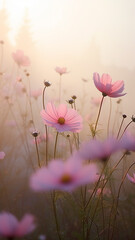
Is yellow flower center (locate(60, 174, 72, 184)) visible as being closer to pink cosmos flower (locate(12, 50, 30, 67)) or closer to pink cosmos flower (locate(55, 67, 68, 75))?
pink cosmos flower (locate(55, 67, 68, 75))

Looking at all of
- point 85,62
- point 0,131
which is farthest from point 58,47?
point 0,131

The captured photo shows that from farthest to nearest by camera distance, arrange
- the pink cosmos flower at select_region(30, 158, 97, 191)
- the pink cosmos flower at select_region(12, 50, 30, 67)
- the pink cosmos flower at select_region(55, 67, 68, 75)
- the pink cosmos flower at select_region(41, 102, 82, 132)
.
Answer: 1. the pink cosmos flower at select_region(12, 50, 30, 67)
2. the pink cosmos flower at select_region(55, 67, 68, 75)
3. the pink cosmos flower at select_region(41, 102, 82, 132)
4. the pink cosmos flower at select_region(30, 158, 97, 191)

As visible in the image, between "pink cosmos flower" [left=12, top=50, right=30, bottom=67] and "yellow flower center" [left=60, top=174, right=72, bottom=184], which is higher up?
"pink cosmos flower" [left=12, top=50, right=30, bottom=67]

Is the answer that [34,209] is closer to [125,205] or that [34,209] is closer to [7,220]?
[125,205]

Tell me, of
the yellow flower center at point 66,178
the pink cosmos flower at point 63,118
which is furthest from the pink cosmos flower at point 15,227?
the pink cosmos flower at point 63,118

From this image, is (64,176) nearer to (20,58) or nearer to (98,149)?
(98,149)

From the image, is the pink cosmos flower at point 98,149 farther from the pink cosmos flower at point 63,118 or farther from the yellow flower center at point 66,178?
the pink cosmos flower at point 63,118

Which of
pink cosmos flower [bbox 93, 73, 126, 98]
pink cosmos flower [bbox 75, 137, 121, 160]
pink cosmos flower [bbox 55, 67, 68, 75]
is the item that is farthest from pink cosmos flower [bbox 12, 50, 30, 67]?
pink cosmos flower [bbox 75, 137, 121, 160]

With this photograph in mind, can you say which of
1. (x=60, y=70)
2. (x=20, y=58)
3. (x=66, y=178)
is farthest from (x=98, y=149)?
(x=20, y=58)
